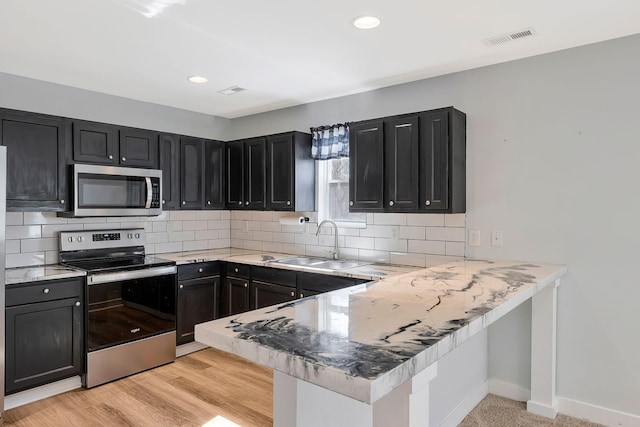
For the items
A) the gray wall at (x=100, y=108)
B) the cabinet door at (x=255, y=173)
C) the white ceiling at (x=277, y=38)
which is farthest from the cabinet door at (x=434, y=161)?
the gray wall at (x=100, y=108)

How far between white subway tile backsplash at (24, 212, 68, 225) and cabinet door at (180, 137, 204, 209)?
1.05 meters

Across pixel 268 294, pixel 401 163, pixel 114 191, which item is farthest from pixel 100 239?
pixel 401 163

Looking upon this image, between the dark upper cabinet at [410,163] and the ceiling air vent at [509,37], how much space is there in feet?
1.69

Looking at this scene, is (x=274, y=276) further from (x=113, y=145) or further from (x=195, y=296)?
(x=113, y=145)

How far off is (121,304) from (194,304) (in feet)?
2.34

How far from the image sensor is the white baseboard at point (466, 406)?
8.10 feet

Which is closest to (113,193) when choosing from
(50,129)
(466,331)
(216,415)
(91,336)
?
(50,129)

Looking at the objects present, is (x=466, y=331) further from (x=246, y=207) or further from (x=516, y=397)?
(x=246, y=207)

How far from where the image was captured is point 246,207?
14.3 feet

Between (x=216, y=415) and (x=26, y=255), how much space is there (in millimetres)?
Answer: 2040

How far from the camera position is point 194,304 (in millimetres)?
3934

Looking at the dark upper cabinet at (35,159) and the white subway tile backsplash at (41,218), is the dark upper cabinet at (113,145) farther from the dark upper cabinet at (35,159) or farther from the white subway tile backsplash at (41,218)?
the white subway tile backsplash at (41,218)

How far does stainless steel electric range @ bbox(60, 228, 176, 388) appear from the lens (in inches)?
127

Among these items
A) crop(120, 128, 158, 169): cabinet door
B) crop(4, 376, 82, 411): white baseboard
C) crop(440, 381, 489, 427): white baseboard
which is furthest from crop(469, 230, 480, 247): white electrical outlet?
crop(4, 376, 82, 411): white baseboard
